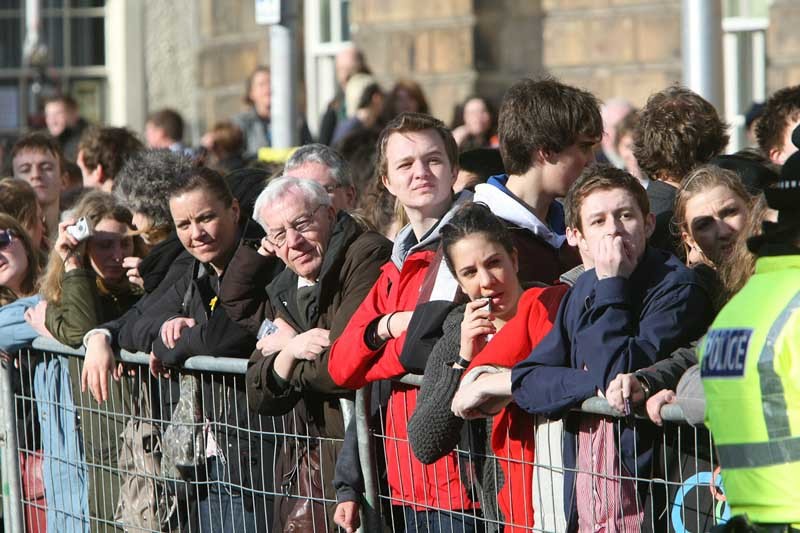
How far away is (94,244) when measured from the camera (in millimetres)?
6855

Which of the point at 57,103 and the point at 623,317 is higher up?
the point at 57,103

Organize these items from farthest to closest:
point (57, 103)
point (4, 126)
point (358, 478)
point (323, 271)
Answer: point (4, 126), point (57, 103), point (323, 271), point (358, 478)

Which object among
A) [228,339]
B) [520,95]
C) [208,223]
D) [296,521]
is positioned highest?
[520,95]

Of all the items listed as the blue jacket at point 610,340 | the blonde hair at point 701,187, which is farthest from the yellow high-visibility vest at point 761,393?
the blonde hair at point 701,187

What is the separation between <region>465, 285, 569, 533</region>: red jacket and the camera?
4.47m

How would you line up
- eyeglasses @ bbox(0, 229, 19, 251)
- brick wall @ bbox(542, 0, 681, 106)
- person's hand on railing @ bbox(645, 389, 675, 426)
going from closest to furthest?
1. person's hand on railing @ bbox(645, 389, 675, 426)
2. eyeglasses @ bbox(0, 229, 19, 251)
3. brick wall @ bbox(542, 0, 681, 106)

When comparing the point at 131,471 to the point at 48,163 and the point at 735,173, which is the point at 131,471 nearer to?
the point at 735,173

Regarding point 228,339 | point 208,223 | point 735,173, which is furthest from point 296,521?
point 735,173

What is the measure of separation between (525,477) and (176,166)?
2979mm

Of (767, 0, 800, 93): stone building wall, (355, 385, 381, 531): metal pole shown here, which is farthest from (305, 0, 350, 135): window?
(355, 385, 381, 531): metal pole

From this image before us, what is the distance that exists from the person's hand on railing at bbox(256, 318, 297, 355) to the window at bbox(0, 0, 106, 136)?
→ 1543 cm

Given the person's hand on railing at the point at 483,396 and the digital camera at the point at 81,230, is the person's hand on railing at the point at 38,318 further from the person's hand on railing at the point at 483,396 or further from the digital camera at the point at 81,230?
the person's hand on railing at the point at 483,396

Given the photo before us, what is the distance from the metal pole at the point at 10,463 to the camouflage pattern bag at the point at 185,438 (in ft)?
3.64

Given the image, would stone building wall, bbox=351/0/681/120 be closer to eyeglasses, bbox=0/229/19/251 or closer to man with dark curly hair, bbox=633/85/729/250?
eyeglasses, bbox=0/229/19/251
